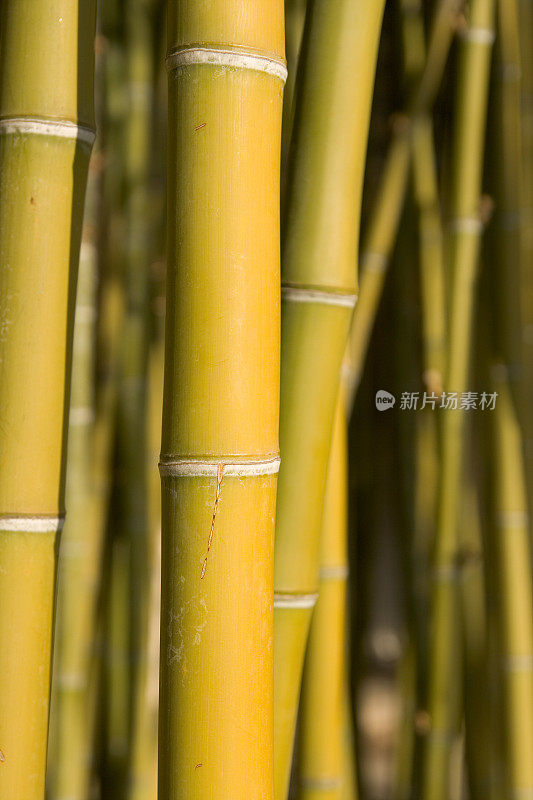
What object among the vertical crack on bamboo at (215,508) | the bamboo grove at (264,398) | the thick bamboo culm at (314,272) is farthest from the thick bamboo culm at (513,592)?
the vertical crack on bamboo at (215,508)

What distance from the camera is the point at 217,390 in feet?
1.29

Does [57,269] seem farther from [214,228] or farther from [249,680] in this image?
[249,680]

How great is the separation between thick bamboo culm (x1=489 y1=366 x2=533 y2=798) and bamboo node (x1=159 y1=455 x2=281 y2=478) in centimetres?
35

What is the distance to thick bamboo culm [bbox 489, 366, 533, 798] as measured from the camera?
0.68 metres

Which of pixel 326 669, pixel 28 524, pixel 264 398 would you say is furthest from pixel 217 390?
pixel 326 669

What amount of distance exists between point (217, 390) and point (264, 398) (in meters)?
0.03

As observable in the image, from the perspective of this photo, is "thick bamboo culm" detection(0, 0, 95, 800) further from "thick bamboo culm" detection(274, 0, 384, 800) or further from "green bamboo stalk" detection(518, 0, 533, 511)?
"green bamboo stalk" detection(518, 0, 533, 511)

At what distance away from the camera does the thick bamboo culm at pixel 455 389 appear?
0.68 metres

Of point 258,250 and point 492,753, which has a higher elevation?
point 258,250

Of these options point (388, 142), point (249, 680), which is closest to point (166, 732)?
point (249, 680)

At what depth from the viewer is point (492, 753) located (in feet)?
2.45

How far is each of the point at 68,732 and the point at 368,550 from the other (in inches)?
13.6

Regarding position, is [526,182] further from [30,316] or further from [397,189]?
[30,316]

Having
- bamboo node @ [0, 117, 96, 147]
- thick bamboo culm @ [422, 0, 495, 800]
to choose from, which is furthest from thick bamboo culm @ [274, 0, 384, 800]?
thick bamboo culm @ [422, 0, 495, 800]
